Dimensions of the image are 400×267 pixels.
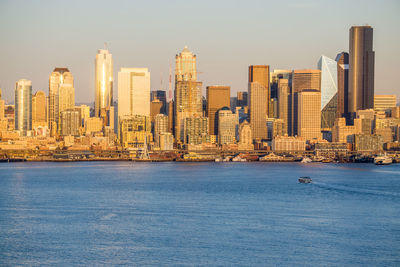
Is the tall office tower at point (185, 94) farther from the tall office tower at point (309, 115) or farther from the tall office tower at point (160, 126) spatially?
the tall office tower at point (309, 115)

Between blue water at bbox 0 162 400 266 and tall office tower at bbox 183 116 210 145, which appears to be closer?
blue water at bbox 0 162 400 266

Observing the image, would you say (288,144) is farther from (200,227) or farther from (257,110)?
(200,227)

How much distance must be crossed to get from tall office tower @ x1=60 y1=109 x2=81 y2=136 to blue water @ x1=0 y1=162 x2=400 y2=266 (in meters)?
126

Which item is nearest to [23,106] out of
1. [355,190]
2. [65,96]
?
[65,96]

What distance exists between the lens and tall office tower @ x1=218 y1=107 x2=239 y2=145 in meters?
161

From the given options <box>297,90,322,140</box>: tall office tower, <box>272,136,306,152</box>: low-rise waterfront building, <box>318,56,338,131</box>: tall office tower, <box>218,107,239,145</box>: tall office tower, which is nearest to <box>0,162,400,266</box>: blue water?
<box>272,136,306,152</box>: low-rise waterfront building

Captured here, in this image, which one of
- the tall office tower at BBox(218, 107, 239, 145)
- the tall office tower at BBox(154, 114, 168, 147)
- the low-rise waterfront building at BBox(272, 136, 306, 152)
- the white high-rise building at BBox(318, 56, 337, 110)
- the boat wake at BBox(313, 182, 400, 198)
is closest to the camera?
the boat wake at BBox(313, 182, 400, 198)

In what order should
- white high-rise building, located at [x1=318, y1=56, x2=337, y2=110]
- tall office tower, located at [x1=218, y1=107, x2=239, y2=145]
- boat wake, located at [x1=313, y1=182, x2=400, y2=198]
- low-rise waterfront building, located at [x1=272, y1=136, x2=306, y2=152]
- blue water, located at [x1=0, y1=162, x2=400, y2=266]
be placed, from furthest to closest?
white high-rise building, located at [x1=318, y1=56, x2=337, y2=110], tall office tower, located at [x1=218, y1=107, x2=239, y2=145], low-rise waterfront building, located at [x1=272, y1=136, x2=306, y2=152], boat wake, located at [x1=313, y1=182, x2=400, y2=198], blue water, located at [x1=0, y1=162, x2=400, y2=266]

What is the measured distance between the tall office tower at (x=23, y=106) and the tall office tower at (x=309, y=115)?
7244 cm

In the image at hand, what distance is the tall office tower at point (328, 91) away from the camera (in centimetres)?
18750

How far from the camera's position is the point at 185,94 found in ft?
559

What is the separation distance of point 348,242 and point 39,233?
13761mm

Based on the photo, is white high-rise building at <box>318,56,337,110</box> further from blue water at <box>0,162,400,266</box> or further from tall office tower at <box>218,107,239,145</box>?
blue water at <box>0,162,400,266</box>

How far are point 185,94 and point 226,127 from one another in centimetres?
1555
